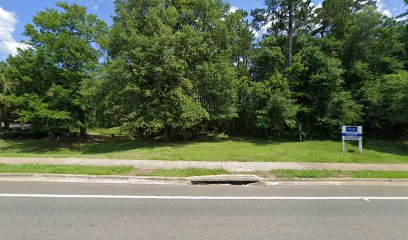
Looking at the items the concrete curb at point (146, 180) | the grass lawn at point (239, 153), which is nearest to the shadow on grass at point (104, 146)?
the grass lawn at point (239, 153)

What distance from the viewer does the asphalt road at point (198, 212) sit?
3.84 m

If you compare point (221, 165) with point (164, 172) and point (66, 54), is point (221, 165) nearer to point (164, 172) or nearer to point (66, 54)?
point (164, 172)

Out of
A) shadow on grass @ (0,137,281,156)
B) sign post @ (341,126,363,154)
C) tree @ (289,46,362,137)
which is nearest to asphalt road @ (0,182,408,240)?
sign post @ (341,126,363,154)

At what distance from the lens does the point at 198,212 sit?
4742 mm

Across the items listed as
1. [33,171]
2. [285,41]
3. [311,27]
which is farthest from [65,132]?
[311,27]

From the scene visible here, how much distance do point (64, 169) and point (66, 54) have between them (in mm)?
14161

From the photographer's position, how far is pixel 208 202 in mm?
5355

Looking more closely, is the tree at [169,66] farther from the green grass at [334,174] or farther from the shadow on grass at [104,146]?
the green grass at [334,174]

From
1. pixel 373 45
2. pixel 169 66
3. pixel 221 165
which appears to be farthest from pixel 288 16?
pixel 221 165

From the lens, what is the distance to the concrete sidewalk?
8.75 meters

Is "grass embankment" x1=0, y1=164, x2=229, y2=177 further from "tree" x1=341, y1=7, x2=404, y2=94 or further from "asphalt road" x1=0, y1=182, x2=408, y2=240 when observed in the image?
"tree" x1=341, y1=7, x2=404, y2=94

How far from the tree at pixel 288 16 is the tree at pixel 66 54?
16.6 metres

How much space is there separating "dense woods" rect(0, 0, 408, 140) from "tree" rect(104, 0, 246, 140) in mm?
79

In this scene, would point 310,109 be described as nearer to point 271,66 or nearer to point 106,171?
point 271,66
